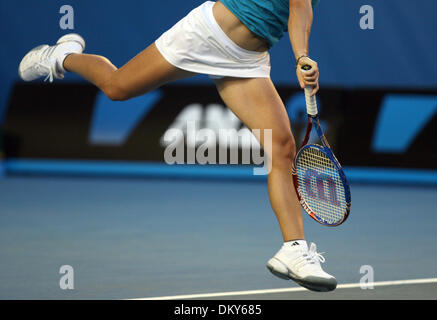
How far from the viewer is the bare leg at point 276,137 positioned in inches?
169

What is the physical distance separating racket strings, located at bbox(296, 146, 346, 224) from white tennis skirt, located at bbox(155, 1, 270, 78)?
47 centimetres

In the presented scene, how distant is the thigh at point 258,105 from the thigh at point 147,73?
0.72 feet

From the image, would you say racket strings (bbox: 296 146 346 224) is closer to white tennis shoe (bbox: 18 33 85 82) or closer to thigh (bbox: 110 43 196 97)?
thigh (bbox: 110 43 196 97)

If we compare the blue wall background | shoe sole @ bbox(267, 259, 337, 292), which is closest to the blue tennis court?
shoe sole @ bbox(267, 259, 337, 292)

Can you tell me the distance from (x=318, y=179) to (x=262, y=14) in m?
0.85

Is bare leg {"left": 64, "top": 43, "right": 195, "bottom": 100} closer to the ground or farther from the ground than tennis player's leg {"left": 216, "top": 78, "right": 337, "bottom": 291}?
farther from the ground

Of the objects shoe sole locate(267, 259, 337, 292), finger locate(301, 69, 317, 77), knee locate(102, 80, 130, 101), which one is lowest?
shoe sole locate(267, 259, 337, 292)

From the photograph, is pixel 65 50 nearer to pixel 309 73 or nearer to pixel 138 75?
pixel 138 75

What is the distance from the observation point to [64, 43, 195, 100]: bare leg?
445 cm

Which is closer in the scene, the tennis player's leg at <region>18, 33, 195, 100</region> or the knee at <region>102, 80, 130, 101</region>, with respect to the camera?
the tennis player's leg at <region>18, 33, 195, 100</region>

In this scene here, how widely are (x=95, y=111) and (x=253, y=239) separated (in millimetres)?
4642

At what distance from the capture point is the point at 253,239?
629cm

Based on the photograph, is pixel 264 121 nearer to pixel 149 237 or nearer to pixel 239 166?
pixel 149 237

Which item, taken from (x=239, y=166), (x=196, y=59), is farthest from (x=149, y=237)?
(x=239, y=166)
